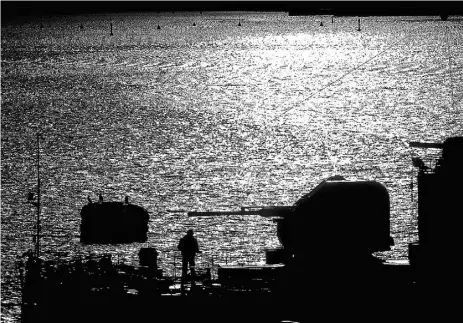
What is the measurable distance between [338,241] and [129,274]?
6.45 meters

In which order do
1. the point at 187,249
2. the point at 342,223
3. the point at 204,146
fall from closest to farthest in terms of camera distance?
1. the point at 187,249
2. the point at 342,223
3. the point at 204,146

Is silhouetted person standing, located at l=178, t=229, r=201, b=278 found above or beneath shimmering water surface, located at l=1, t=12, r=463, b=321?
beneath

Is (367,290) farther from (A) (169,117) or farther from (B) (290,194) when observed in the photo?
(A) (169,117)

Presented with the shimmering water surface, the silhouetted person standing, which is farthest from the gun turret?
the shimmering water surface

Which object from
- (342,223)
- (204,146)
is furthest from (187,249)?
(204,146)

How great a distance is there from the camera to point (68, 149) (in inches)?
4375

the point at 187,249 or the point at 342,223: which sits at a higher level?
the point at 342,223

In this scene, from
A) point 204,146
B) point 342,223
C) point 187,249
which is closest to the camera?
point 187,249

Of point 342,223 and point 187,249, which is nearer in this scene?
point 187,249

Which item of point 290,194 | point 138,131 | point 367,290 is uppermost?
point 138,131

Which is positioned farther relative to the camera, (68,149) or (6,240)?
(68,149)

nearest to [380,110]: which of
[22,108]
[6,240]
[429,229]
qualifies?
[22,108]

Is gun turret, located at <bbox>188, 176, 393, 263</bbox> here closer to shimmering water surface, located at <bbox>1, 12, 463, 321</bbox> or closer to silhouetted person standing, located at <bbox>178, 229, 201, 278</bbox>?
silhouetted person standing, located at <bbox>178, 229, 201, 278</bbox>

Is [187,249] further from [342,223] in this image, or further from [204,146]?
[204,146]
